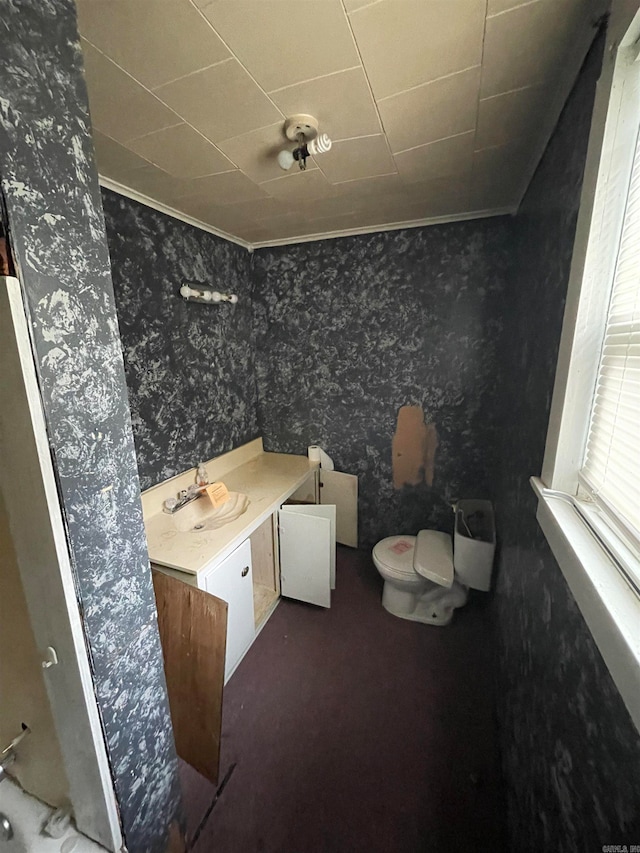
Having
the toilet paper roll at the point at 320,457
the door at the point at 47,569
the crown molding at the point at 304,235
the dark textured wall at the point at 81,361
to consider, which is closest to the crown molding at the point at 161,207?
the crown molding at the point at 304,235

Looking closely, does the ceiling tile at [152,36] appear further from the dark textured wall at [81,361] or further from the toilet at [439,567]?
the toilet at [439,567]

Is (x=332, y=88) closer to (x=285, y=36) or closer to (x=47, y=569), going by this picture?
(x=285, y=36)

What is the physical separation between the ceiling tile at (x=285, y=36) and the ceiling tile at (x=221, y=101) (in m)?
0.06

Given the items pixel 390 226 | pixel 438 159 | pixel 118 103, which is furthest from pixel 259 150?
pixel 390 226

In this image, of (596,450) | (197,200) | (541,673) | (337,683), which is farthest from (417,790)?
(197,200)

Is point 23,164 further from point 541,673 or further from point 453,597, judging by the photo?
point 453,597

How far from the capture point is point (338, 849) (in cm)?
109

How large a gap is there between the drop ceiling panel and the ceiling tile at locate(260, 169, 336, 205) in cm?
1

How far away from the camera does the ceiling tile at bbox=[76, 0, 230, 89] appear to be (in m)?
0.73

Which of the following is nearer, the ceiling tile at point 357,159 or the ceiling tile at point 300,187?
the ceiling tile at point 357,159

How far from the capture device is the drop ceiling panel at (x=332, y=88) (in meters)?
0.76

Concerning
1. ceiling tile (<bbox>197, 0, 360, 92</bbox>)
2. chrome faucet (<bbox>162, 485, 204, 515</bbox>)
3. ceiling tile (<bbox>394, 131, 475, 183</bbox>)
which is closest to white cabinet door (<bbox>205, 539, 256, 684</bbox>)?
chrome faucet (<bbox>162, 485, 204, 515</bbox>)

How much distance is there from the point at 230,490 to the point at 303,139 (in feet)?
5.80

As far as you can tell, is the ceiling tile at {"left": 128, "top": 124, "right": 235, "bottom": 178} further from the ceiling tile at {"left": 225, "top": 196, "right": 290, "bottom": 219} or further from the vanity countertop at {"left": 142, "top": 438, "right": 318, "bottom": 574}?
the vanity countertop at {"left": 142, "top": 438, "right": 318, "bottom": 574}
